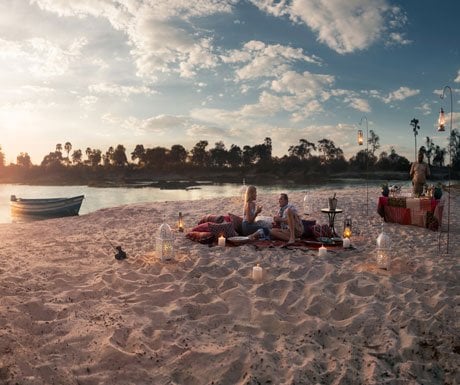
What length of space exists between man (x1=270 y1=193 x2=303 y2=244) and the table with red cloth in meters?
4.34

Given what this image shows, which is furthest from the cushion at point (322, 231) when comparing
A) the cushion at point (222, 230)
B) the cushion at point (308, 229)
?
the cushion at point (222, 230)

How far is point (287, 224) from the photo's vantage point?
8391 millimetres

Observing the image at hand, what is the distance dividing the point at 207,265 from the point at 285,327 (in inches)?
97.2

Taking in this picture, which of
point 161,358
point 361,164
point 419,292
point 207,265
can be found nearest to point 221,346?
point 161,358

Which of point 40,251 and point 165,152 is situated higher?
point 165,152

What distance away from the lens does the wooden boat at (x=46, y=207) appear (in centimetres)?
2109

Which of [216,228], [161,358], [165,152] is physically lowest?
[161,358]

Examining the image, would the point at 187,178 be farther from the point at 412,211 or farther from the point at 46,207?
the point at 412,211

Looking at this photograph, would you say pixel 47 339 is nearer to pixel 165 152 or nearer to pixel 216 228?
pixel 216 228

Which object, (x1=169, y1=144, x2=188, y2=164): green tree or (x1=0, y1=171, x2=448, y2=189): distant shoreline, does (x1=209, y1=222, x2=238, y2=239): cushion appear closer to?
(x1=0, y1=171, x2=448, y2=189): distant shoreline

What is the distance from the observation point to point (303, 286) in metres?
5.47

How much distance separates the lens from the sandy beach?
136 inches

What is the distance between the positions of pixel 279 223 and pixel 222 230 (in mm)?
1388

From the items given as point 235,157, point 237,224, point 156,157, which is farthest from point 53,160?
point 237,224
